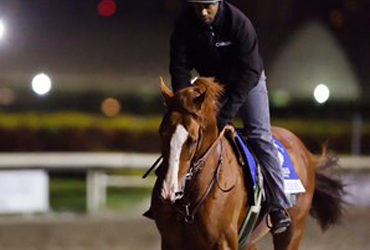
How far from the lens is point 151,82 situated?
16.5 meters

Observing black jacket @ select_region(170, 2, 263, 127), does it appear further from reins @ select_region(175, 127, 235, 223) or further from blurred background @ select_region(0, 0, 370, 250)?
blurred background @ select_region(0, 0, 370, 250)

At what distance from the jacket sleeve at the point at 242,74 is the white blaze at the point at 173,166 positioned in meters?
0.62

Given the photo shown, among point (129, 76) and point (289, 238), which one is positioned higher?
point (129, 76)

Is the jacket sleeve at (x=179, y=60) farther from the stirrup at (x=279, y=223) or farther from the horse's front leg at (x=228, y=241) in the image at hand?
the stirrup at (x=279, y=223)

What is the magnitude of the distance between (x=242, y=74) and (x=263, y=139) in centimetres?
58

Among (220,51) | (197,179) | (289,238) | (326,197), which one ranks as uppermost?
(220,51)

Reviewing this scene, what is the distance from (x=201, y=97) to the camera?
428 cm

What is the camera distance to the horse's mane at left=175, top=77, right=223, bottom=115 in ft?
13.9

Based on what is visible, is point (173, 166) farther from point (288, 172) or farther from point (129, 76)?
point (129, 76)

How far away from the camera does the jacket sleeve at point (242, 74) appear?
4676 mm

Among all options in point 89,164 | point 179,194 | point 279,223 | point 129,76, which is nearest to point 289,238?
point 279,223

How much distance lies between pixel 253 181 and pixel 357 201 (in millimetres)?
7139

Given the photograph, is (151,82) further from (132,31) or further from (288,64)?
(288,64)

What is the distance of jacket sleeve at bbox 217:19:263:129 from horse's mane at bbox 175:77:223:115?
0.11m
